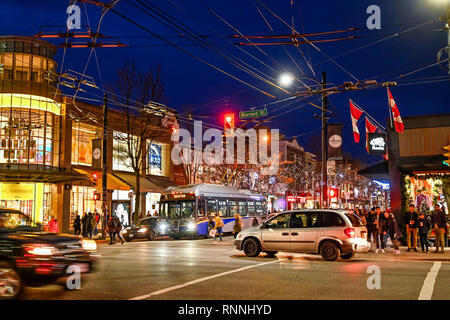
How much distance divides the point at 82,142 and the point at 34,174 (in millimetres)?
6611

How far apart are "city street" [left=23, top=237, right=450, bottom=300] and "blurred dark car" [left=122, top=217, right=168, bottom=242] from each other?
12.0m

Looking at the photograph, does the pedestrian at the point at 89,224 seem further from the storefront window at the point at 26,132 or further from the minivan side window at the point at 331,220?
the minivan side window at the point at 331,220

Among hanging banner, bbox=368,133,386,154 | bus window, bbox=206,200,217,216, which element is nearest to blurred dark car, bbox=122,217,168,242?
bus window, bbox=206,200,217,216

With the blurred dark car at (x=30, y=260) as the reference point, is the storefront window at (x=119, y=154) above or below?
above

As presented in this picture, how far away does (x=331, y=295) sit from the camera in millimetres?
9094

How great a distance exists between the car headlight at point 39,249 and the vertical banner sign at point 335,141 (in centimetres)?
1801

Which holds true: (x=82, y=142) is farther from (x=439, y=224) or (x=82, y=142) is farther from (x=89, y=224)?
(x=439, y=224)

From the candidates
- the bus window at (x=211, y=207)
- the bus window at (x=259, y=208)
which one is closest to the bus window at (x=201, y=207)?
the bus window at (x=211, y=207)

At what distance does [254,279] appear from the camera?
11.3 meters

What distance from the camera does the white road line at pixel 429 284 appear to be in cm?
895

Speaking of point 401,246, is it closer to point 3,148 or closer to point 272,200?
point 3,148

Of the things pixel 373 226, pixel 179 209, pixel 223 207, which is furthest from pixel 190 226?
pixel 373 226

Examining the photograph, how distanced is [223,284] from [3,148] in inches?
953

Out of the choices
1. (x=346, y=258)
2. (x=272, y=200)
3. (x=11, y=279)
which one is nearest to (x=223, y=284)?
(x=11, y=279)
